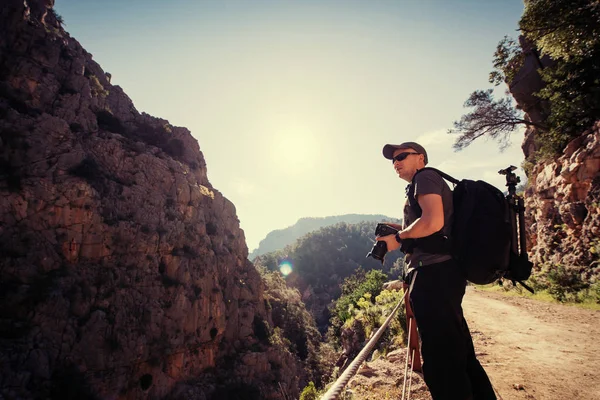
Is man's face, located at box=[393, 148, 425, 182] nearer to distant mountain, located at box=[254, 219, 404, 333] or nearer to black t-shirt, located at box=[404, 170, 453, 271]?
black t-shirt, located at box=[404, 170, 453, 271]

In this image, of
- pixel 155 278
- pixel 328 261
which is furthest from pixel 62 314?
pixel 328 261

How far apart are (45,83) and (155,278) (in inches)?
1095

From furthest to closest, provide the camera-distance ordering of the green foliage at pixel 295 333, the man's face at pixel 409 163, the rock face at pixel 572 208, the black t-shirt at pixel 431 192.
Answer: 1. the green foliage at pixel 295 333
2. the rock face at pixel 572 208
3. the man's face at pixel 409 163
4. the black t-shirt at pixel 431 192

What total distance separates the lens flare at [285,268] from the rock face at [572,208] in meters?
104

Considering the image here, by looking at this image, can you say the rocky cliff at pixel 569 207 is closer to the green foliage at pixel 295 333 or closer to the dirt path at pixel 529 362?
the dirt path at pixel 529 362

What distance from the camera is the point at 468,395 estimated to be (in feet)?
6.28

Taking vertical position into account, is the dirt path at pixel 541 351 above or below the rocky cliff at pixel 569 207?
below

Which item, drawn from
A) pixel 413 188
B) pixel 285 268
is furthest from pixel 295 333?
pixel 413 188

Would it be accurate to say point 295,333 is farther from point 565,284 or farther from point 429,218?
point 429,218

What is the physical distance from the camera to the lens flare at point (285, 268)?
114m

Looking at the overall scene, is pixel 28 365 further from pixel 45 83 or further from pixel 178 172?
pixel 45 83

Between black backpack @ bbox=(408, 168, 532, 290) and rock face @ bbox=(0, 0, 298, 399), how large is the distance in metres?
31.6

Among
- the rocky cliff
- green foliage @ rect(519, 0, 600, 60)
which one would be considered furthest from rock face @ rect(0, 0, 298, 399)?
green foliage @ rect(519, 0, 600, 60)

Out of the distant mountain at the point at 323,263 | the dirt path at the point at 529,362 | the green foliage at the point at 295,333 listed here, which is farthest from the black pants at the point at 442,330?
the distant mountain at the point at 323,263
